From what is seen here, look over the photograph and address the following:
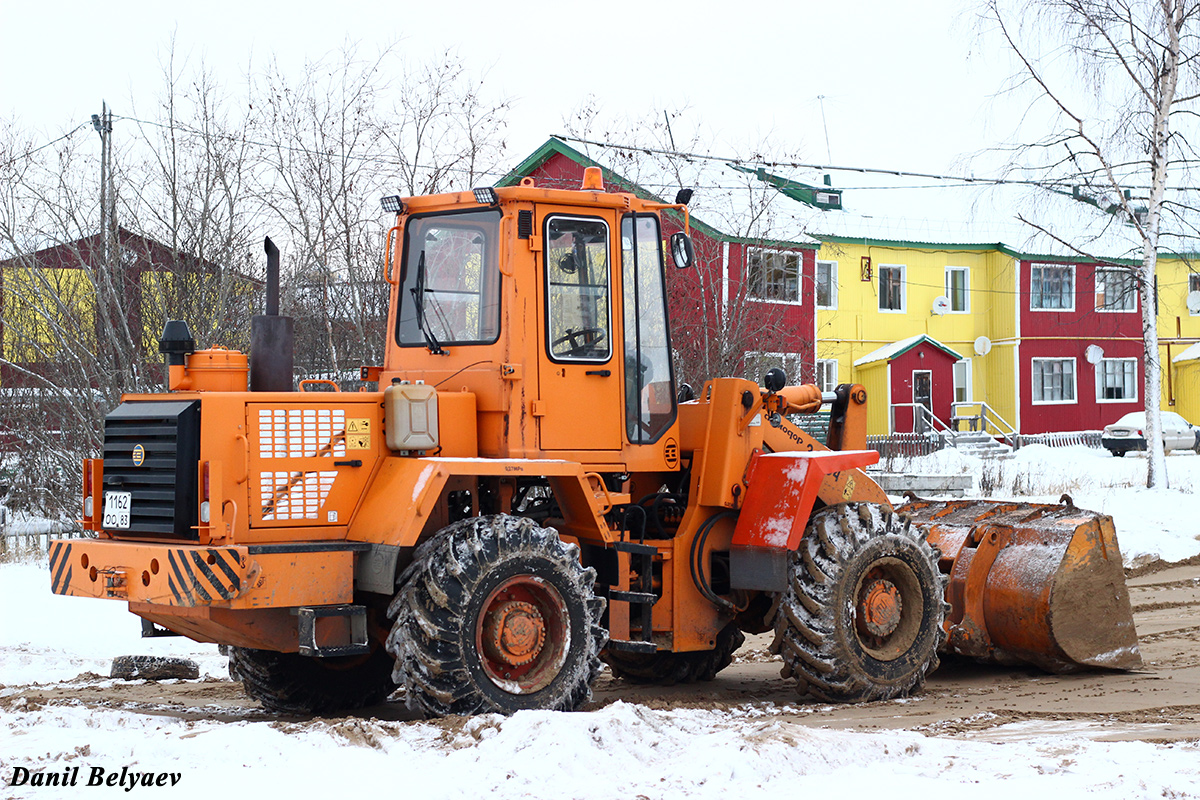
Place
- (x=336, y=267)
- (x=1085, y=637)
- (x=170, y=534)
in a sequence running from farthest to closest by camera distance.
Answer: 1. (x=336, y=267)
2. (x=1085, y=637)
3. (x=170, y=534)

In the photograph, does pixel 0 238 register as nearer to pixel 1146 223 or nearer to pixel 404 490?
pixel 404 490

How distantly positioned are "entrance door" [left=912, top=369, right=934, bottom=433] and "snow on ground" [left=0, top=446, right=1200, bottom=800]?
2988cm

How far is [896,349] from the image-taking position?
1425 inches

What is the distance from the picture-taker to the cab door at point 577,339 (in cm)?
747

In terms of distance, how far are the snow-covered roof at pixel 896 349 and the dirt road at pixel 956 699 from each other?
25.9 meters

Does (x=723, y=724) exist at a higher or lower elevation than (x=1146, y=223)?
lower

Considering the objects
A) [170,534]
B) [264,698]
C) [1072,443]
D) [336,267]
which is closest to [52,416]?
[336,267]

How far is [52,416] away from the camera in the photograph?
15070 millimetres

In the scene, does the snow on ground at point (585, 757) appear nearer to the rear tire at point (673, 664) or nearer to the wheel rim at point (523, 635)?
the wheel rim at point (523, 635)

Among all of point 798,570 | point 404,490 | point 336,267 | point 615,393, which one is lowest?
point 798,570

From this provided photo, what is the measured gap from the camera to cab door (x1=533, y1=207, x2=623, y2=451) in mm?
7469

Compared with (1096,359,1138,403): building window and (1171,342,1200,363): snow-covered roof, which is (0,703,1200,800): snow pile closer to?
(1096,359,1138,403): building window

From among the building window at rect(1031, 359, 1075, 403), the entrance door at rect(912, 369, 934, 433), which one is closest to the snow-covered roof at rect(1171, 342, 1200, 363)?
the building window at rect(1031, 359, 1075, 403)

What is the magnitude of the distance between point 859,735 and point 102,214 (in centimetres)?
1114
